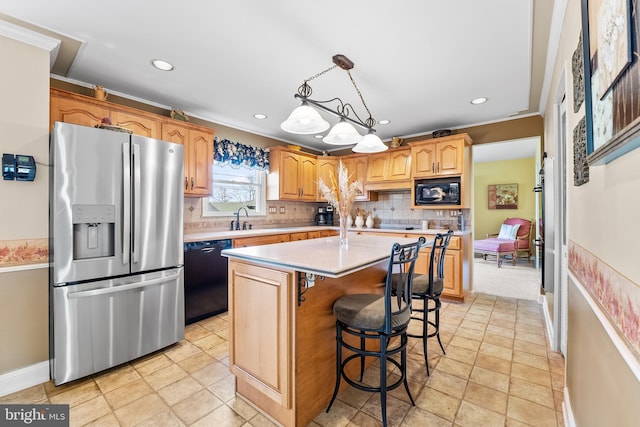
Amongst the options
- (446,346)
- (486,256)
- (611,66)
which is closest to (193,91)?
(611,66)

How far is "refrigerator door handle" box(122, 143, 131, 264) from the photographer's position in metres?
2.24

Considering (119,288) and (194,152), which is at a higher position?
(194,152)

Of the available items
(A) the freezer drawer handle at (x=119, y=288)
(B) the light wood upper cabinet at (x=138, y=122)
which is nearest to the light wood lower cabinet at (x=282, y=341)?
(A) the freezer drawer handle at (x=119, y=288)

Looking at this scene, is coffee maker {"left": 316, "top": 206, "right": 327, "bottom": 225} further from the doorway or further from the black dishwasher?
the doorway

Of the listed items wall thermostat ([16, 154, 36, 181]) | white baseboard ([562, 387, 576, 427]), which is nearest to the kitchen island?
white baseboard ([562, 387, 576, 427])

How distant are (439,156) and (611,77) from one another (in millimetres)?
3435

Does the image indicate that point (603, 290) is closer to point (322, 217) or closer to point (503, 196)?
point (322, 217)

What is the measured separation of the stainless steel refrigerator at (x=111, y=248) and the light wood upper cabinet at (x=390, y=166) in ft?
10.4

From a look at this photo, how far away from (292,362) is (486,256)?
7.16 meters

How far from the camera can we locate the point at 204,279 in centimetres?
317

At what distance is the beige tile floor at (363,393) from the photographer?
1707 mm

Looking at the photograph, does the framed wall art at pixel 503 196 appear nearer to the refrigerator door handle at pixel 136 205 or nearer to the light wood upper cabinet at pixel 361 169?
the light wood upper cabinet at pixel 361 169

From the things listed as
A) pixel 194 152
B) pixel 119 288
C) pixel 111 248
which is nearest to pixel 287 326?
pixel 119 288

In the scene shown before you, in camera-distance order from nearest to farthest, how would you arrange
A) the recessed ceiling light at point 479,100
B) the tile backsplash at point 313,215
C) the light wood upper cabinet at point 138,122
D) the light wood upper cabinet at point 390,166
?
the light wood upper cabinet at point 138,122 → the recessed ceiling light at point 479,100 → the tile backsplash at point 313,215 → the light wood upper cabinet at point 390,166
